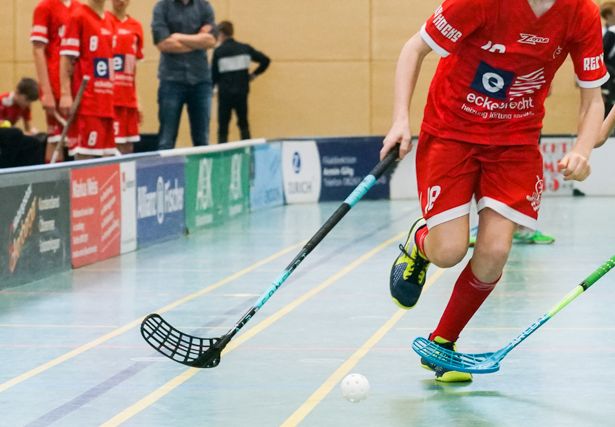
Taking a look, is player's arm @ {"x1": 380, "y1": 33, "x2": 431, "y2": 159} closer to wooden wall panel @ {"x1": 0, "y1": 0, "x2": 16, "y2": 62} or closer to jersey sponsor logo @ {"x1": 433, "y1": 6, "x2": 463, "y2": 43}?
jersey sponsor logo @ {"x1": 433, "y1": 6, "x2": 463, "y2": 43}

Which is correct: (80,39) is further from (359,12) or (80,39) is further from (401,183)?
(359,12)

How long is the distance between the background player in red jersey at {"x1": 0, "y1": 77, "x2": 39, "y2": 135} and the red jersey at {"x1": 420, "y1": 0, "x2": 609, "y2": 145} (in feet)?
27.9

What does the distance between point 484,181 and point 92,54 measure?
6040mm

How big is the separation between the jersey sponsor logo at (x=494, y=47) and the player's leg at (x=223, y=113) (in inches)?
477

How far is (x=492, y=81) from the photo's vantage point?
5566mm

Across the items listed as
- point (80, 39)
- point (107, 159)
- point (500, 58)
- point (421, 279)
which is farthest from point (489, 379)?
point (80, 39)

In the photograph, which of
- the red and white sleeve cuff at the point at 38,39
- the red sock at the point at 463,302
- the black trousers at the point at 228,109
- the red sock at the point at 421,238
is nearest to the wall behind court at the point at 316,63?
the black trousers at the point at 228,109

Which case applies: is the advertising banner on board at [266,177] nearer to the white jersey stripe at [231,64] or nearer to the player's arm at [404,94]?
the white jersey stripe at [231,64]

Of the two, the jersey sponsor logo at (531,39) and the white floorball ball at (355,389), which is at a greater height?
the jersey sponsor logo at (531,39)

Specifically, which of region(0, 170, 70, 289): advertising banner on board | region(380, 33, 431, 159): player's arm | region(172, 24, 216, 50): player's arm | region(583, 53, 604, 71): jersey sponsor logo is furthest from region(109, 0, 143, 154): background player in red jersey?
region(583, 53, 604, 71): jersey sponsor logo

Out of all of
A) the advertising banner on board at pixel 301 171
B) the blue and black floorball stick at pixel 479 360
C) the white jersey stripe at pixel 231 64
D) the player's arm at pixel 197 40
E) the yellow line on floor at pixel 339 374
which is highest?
the player's arm at pixel 197 40

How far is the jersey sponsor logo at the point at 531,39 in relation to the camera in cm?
545

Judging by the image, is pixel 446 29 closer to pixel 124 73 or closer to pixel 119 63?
pixel 124 73

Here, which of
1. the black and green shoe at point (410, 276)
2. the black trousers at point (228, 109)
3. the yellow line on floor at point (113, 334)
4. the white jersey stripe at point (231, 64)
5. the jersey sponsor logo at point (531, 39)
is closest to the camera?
the jersey sponsor logo at point (531, 39)
